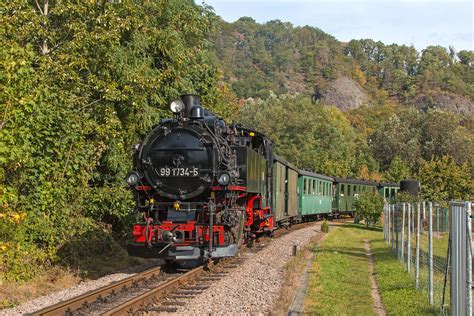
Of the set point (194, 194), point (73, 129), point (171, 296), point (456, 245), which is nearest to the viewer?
point (456, 245)

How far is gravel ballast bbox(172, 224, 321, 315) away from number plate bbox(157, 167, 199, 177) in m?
2.30

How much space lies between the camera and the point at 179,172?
12.1 metres

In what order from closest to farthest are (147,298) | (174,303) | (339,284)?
1. (147,298)
2. (174,303)
3. (339,284)

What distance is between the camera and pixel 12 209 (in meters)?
11.2

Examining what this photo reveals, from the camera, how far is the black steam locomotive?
37.6 feet

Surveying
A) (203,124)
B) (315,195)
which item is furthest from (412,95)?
(203,124)

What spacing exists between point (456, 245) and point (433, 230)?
352 centimetres

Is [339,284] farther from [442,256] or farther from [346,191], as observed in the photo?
[346,191]

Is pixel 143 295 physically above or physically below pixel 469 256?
below

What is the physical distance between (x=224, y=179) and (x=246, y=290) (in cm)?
247

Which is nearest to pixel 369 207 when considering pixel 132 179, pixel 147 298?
pixel 132 179

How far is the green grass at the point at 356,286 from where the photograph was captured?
907 cm

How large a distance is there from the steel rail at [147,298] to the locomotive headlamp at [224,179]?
197cm

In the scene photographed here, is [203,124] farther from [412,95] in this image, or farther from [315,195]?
[412,95]
